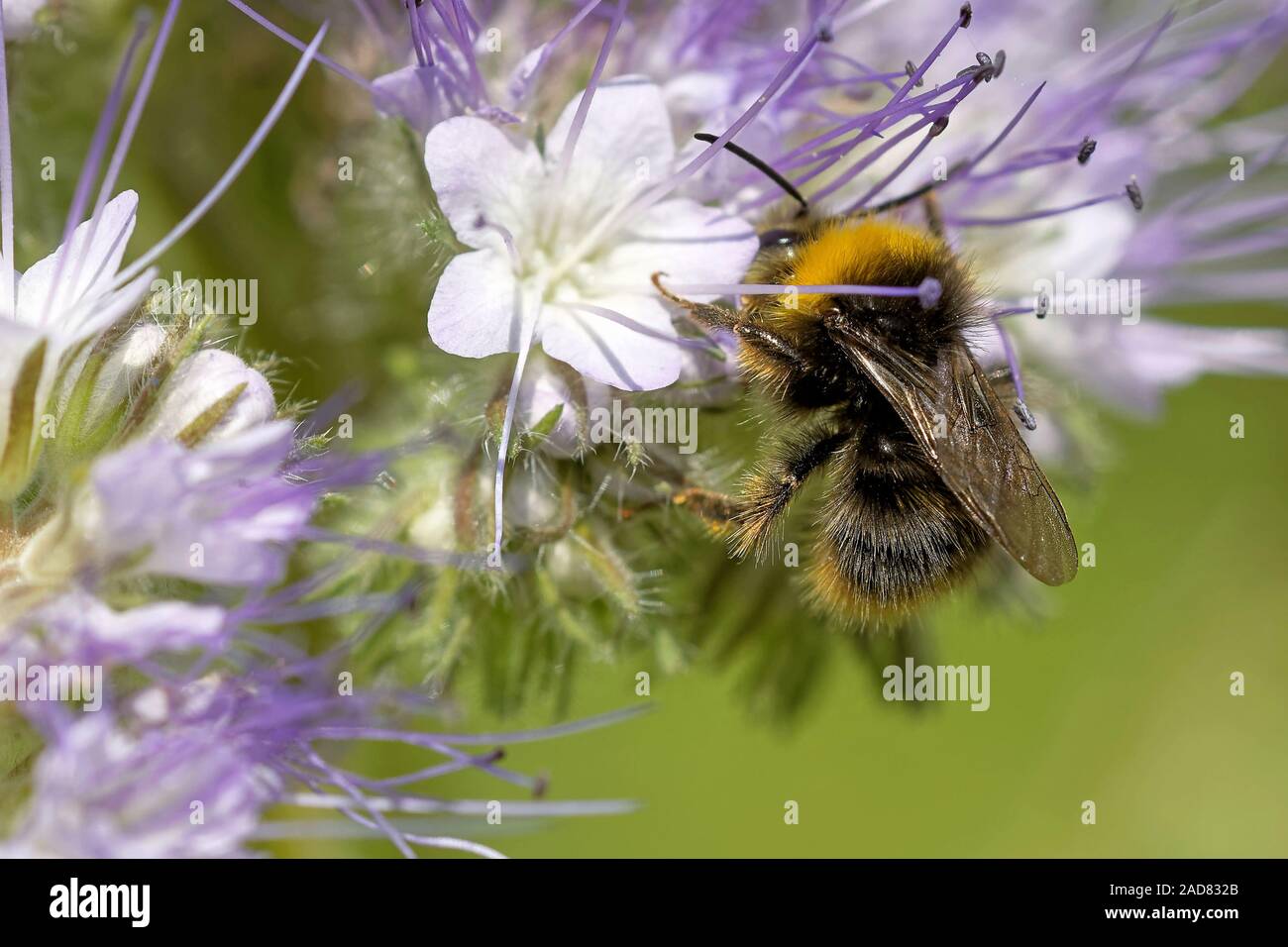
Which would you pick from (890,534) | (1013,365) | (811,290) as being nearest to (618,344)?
(811,290)

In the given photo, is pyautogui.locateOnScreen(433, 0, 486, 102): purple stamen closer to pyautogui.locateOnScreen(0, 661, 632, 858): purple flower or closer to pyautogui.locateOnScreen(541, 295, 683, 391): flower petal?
pyautogui.locateOnScreen(541, 295, 683, 391): flower petal

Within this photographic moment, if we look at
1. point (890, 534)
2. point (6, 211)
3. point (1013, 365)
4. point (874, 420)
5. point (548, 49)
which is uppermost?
point (548, 49)

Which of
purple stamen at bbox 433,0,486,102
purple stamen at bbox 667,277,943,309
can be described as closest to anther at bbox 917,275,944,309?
purple stamen at bbox 667,277,943,309

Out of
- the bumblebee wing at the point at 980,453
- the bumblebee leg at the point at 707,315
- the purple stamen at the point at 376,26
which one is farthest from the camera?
the purple stamen at the point at 376,26

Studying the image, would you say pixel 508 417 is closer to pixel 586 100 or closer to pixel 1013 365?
pixel 586 100

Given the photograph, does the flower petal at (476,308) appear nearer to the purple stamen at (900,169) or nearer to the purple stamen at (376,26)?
the purple stamen at (376,26)

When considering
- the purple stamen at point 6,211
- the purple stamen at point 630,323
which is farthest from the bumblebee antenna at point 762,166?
the purple stamen at point 6,211

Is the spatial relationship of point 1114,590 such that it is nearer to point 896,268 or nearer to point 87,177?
point 896,268
